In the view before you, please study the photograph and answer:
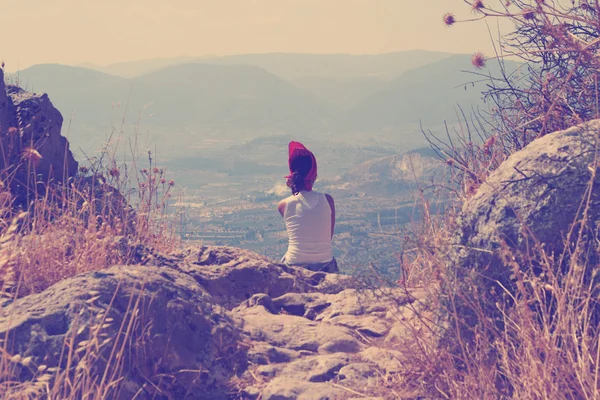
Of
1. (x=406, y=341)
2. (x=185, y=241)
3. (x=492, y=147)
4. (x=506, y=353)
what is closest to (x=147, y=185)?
(x=185, y=241)

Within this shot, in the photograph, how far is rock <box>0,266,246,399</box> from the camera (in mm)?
3131

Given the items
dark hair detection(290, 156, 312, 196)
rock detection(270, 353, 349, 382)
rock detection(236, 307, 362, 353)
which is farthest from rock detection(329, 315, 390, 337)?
dark hair detection(290, 156, 312, 196)

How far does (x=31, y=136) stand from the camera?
6.67m

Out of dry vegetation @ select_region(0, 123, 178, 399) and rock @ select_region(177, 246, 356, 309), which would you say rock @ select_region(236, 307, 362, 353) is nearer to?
rock @ select_region(177, 246, 356, 309)

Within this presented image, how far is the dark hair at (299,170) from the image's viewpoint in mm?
6545

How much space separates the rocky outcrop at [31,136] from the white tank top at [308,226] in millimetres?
2157

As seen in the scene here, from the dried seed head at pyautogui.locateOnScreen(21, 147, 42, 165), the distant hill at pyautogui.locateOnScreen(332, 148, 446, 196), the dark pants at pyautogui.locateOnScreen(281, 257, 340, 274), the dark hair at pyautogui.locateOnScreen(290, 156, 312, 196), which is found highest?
the dried seed head at pyautogui.locateOnScreen(21, 147, 42, 165)

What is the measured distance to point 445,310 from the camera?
138 inches

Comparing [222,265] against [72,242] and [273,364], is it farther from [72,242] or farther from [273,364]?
[273,364]

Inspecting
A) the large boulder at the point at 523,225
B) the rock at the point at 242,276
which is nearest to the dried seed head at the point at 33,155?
the rock at the point at 242,276

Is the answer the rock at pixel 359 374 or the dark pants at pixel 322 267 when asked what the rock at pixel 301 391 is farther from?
the dark pants at pixel 322 267

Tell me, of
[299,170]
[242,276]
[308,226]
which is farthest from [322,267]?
[242,276]

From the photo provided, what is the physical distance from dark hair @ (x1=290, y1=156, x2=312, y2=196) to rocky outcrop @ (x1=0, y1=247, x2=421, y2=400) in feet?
7.16

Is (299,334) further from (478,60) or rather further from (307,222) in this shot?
(307,222)
